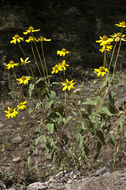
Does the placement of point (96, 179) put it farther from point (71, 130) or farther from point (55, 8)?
point (55, 8)

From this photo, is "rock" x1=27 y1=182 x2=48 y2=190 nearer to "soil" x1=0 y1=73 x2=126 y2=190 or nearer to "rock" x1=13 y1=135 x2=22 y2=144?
"soil" x1=0 y1=73 x2=126 y2=190

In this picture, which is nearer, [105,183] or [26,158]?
[105,183]

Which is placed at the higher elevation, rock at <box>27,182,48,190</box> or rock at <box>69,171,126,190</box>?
rock at <box>69,171,126,190</box>

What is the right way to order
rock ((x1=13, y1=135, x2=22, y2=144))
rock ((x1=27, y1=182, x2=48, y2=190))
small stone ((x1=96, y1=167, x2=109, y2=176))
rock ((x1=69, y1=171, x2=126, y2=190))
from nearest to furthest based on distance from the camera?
rock ((x1=69, y1=171, x2=126, y2=190)) < rock ((x1=27, y1=182, x2=48, y2=190)) < small stone ((x1=96, y1=167, x2=109, y2=176)) < rock ((x1=13, y1=135, x2=22, y2=144))

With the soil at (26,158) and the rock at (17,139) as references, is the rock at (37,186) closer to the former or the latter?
the soil at (26,158)

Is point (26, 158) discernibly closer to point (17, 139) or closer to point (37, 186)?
point (17, 139)

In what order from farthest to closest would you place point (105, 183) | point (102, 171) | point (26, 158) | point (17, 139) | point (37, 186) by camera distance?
point (17, 139), point (26, 158), point (102, 171), point (37, 186), point (105, 183)

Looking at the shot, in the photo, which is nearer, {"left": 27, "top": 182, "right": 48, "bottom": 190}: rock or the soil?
{"left": 27, "top": 182, "right": 48, "bottom": 190}: rock

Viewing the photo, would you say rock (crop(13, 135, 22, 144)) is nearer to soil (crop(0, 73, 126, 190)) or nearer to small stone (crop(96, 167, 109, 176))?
soil (crop(0, 73, 126, 190))

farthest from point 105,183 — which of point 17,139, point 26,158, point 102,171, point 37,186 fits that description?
point 17,139

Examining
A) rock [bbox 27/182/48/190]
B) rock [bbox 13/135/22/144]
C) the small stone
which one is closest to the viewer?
rock [bbox 27/182/48/190]

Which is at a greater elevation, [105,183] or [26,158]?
[105,183]

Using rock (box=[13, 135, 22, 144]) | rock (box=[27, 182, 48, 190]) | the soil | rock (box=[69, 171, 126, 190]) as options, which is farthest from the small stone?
rock (box=[13, 135, 22, 144])

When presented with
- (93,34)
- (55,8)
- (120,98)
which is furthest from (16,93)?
(55,8)
